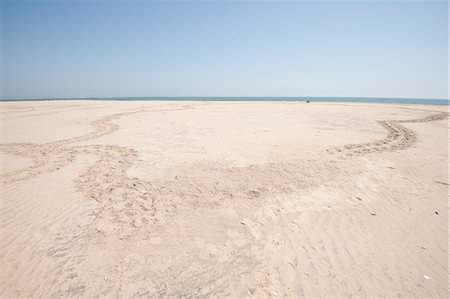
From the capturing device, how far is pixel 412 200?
562 cm

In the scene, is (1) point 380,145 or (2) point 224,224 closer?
(2) point 224,224

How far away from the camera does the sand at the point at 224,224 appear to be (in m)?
3.38

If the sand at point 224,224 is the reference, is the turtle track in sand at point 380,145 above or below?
above

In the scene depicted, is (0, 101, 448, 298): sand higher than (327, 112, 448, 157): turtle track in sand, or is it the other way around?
(327, 112, 448, 157): turtle track in sand

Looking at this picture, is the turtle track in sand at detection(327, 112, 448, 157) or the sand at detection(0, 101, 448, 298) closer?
the sand at detection(0, 101, 448, 298)

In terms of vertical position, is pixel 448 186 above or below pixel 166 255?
above

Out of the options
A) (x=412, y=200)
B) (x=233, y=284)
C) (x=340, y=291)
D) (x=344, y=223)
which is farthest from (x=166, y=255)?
(x=412, y=200)

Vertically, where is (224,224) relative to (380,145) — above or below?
below

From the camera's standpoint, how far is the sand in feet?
11.1

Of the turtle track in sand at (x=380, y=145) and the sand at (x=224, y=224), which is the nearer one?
the sand at (x=224, y=224)

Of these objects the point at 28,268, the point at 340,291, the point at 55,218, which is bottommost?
the point at 340,291

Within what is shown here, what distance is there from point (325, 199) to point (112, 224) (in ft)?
15.9

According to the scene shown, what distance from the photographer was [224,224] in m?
4.69

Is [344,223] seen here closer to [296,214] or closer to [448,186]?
[296,214]
